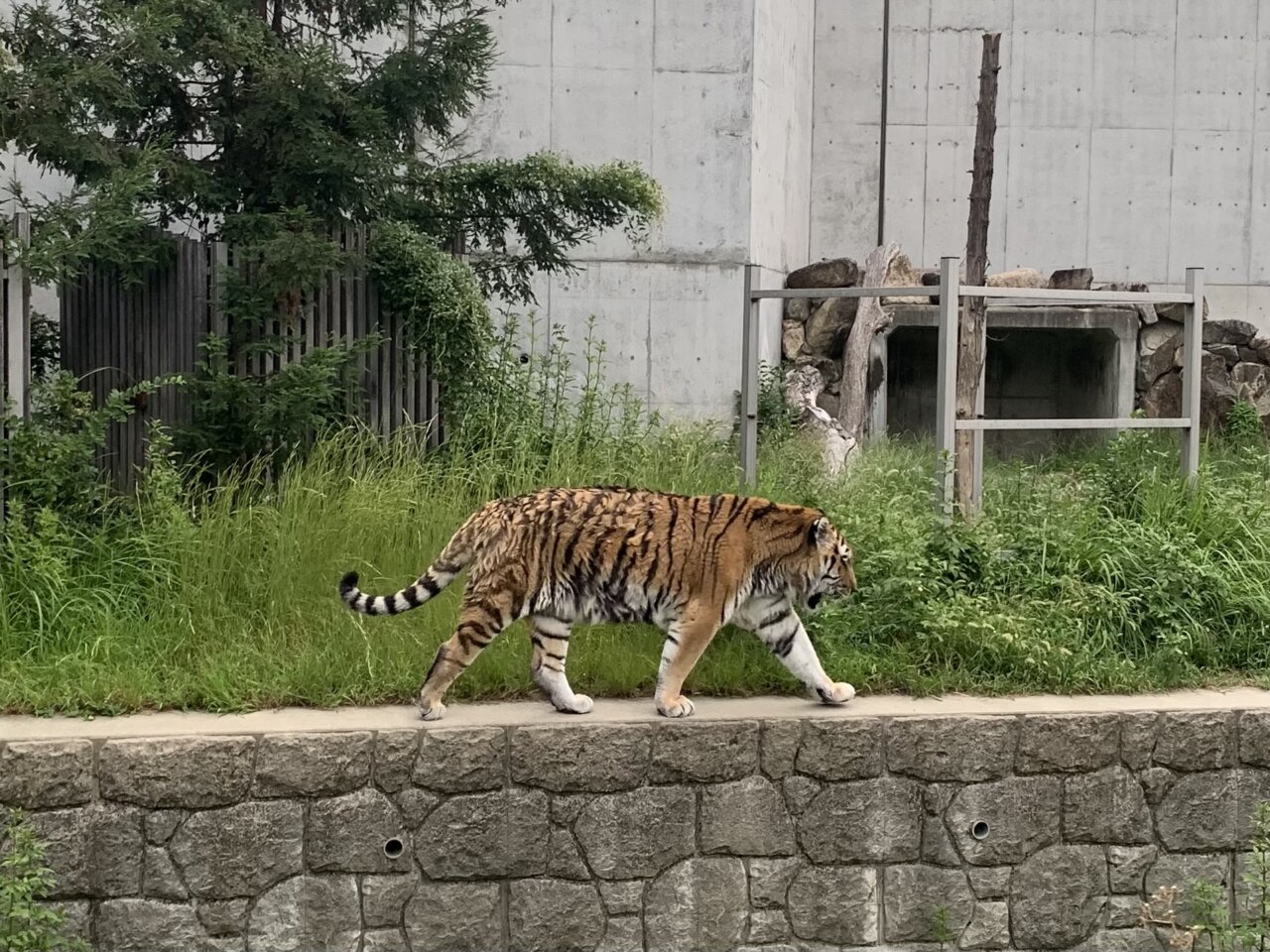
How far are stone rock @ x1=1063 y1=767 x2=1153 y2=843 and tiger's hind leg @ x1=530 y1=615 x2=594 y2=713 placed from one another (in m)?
2.04

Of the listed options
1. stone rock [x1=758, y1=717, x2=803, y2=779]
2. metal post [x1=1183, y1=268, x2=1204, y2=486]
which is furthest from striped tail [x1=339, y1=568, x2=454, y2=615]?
metal post [x1=1183, y1=268, x2=1204, y2=486]

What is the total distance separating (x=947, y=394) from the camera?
720 centimetres

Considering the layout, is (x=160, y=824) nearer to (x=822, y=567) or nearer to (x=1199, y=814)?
(x=822, y=567)

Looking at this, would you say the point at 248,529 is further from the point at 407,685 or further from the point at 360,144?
the point at 360,144

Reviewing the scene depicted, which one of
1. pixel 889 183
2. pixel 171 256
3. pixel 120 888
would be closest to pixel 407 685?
pixel 120 888

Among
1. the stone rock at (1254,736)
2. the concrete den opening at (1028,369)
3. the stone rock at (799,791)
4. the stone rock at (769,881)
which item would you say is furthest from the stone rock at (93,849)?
the concrete den opening at (1028,369)

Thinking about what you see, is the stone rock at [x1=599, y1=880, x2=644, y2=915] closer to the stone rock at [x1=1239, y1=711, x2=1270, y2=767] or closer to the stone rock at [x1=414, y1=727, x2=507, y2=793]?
the stone rock at [x1=414, y1=727, x2=507, y2=793]

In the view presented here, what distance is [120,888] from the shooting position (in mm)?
5324

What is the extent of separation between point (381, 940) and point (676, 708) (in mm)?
1417

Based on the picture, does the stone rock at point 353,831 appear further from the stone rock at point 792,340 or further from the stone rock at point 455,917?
the stone rock at point 792,340

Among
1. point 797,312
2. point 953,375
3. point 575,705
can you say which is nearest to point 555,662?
point 575,705

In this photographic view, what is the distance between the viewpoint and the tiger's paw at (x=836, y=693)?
19.6 ft

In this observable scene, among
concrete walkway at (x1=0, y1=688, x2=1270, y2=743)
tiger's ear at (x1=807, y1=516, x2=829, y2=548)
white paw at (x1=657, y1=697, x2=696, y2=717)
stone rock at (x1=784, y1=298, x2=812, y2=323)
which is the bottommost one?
concrete walkway at (x1=0, y1=688, x2=1270, y2=743)

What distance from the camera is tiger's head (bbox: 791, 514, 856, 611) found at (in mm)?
5789
